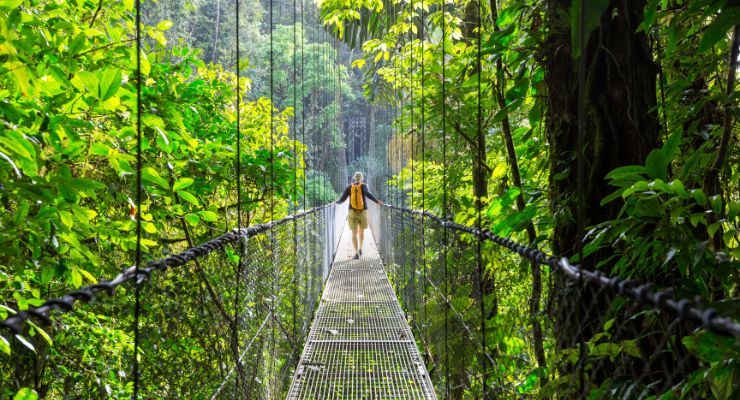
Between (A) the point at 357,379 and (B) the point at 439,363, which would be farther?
(A) the point at 357,379

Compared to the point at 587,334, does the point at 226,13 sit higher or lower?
higher

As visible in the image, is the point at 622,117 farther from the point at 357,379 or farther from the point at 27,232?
the point at 357,379

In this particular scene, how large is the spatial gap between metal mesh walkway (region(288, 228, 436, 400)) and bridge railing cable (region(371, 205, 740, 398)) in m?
0.12

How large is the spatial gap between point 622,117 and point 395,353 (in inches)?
75.5

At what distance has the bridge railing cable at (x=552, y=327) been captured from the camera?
592 mm

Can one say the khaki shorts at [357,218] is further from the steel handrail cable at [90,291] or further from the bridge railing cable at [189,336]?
the steel handrail cable at [90,291]

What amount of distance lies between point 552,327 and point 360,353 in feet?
5.92

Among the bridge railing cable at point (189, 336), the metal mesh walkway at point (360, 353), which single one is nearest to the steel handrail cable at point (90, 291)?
the bridge railing cable at point (189, 336)

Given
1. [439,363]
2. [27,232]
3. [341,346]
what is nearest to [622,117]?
[27,232]

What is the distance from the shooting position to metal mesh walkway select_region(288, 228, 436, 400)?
7.56ft

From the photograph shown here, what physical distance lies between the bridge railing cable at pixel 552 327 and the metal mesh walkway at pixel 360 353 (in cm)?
12

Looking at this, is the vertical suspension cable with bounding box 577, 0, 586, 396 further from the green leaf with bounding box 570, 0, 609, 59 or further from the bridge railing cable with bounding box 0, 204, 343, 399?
the bridge railing cable with bounding box 0, 204, 343, 399

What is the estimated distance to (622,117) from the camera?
1080 millimetres

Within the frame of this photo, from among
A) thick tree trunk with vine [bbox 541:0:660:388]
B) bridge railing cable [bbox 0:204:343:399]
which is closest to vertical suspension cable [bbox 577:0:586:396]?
thick tree trunk with vine [bbox 541:0:660:388]
